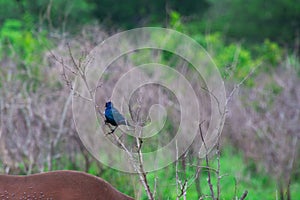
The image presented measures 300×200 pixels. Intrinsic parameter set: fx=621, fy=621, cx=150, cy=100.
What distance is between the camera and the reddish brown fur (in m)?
4.39

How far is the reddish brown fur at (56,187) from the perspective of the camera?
4.39m

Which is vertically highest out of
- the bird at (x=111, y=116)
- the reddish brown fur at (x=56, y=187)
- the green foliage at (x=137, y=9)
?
the green foliage at (x=137, y=9)

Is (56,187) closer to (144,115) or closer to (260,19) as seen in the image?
(144,115)

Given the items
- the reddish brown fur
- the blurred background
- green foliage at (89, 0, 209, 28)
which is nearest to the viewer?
the reddish brown fur

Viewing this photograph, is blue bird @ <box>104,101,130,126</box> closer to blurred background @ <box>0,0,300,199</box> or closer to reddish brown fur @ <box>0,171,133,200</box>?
reddish brown fur @ <box>0,171,133,200</box>

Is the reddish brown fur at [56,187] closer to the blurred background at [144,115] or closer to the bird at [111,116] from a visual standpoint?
the bird at [111,116]

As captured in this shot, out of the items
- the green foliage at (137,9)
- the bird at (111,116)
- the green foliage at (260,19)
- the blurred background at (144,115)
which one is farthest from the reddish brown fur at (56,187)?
the green foliage at (260,19)

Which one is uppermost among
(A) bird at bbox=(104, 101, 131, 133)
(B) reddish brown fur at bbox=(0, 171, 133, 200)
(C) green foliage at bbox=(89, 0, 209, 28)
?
(C) green foliage at bbox=(89, 0, 209, 28)

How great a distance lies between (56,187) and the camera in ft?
14.5

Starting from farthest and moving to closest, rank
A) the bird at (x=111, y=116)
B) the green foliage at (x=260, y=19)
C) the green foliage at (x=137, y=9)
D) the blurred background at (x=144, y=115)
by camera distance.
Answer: the green foliage at (x=260, y=19)
the green foliage at (x=137, y=9)
the blurred background at (x=144, y=115)
the bird at (x=111, y=116)

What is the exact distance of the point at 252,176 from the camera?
982cm

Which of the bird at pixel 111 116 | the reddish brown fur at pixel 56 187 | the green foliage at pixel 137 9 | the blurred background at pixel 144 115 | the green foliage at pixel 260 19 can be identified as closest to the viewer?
the bird at pixel 111 116

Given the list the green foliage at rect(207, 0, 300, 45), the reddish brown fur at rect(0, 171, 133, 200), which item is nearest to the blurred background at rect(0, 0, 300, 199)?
the reddish brown fur at rect(0, 171, 133, 200)

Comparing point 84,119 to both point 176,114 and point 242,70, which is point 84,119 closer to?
point 176,114
